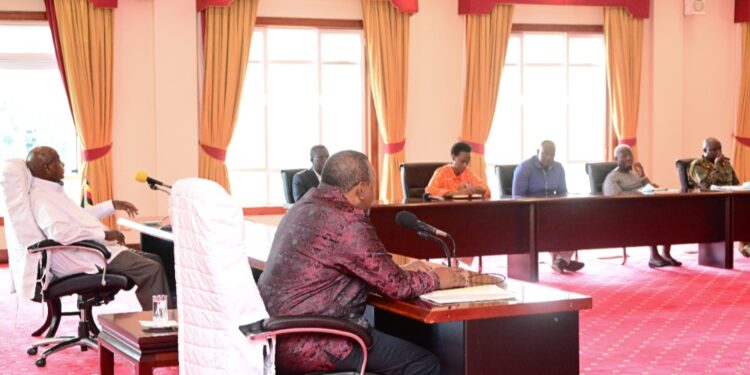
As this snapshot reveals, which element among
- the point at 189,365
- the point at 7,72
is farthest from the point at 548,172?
the point at 189,365

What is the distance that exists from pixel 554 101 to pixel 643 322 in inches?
230

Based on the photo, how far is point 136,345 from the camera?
3908mm

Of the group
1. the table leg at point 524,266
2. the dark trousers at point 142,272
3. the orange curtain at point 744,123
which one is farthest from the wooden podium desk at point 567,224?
the orange curtain at point 744,123

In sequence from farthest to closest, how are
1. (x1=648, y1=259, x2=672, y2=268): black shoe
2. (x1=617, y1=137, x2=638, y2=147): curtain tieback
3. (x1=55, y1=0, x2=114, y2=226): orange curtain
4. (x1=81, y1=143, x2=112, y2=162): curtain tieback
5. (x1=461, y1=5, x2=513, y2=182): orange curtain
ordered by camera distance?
(x1=617, y1=137, x2=638, y2=147): curtain tieback < (x1=461, y1=5, x2=513, y2=182): orange curtain < (x1=81, y1=143, x2=112, y2=162): curtain tieback < (x1=55, y1=0, x2=114, y2=226): orange curtain < (x1=648, y1=259, x2=672, y2=268): black shoe

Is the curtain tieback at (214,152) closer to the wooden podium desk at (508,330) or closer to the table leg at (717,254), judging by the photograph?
the table leg at (717,254)

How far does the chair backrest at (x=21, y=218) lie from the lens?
5.85 m

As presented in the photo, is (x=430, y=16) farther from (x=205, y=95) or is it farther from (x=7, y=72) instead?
(x=7, y=72)

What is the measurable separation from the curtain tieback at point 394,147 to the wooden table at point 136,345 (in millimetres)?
7281

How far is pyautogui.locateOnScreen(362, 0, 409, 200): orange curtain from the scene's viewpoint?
11.3m

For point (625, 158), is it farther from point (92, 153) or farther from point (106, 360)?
point (106, 360)

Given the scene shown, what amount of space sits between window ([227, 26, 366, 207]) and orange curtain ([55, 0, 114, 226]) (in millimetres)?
1438

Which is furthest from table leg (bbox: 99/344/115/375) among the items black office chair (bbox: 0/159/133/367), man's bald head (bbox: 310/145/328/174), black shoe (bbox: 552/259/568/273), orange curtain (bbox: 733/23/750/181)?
orange curtain (bbox: 733/23/750/181)

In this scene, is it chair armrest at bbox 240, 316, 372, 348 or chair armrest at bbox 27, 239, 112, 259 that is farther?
chair armrest at bbox 27, 239, 112, 259

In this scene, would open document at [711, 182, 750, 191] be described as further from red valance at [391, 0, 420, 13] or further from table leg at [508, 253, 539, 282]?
red valance at [391, 0, 420, 13]
